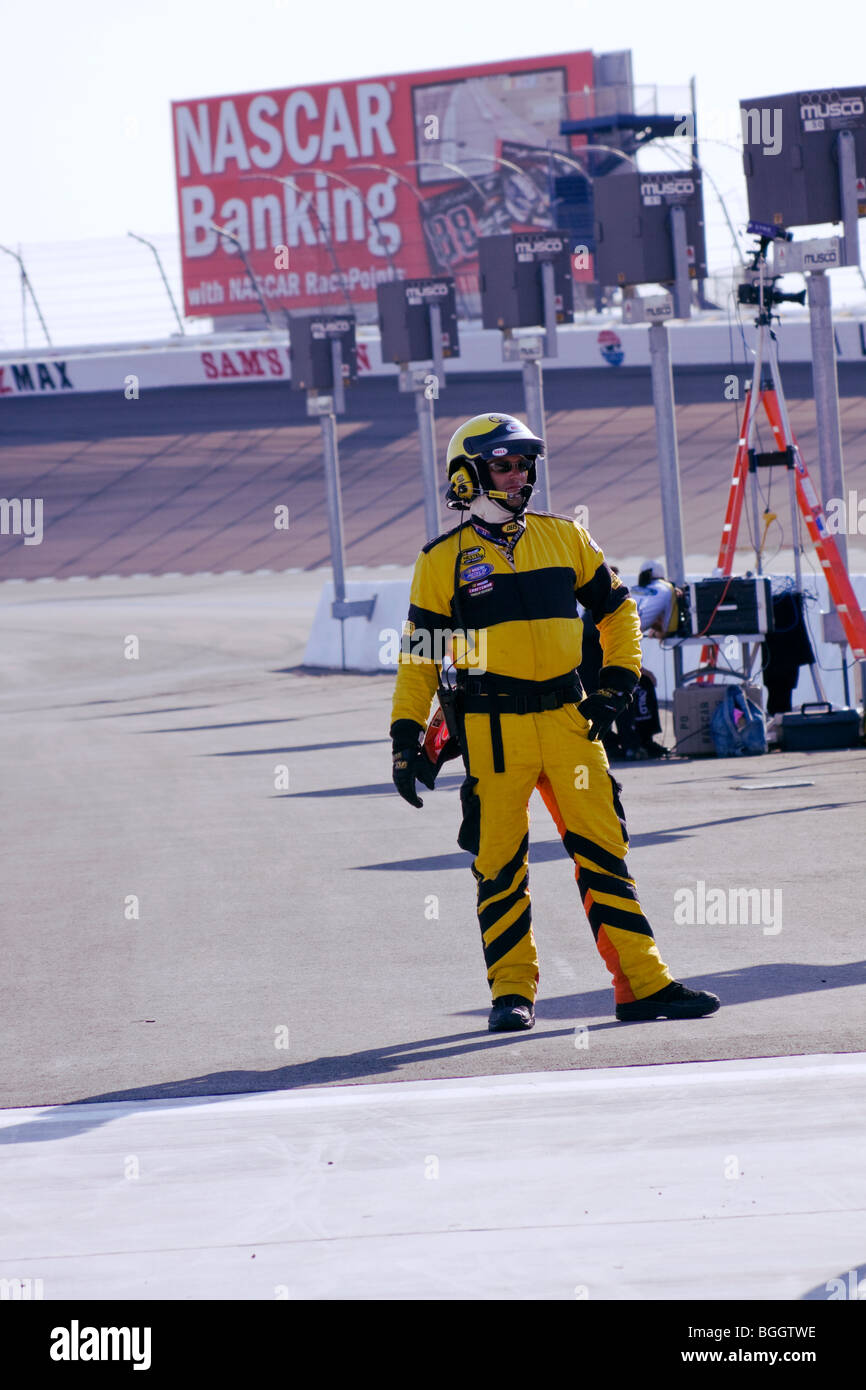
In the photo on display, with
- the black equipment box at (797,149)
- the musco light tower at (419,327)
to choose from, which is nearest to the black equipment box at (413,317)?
the musco light tower at (419,327)

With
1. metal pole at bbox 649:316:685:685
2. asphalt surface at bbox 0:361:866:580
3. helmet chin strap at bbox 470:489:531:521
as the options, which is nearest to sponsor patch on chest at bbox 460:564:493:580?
helmet chin strap at bbox 470:489:531:521

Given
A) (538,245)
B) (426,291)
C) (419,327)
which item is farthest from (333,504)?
(538,245)

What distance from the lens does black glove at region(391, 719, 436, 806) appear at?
6254 millimetres

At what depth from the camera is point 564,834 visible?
20.6 feet

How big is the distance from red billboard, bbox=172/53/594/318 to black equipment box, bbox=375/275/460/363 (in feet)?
131

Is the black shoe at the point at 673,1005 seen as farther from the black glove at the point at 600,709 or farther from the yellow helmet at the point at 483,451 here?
the yellow helmet at the point at 483,451

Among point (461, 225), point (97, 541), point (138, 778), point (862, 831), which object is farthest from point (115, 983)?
point (461, 225)

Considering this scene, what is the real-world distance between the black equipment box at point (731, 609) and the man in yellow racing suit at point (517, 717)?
8403 millimetres

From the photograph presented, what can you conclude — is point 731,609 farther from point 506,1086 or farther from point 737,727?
point 506,1086

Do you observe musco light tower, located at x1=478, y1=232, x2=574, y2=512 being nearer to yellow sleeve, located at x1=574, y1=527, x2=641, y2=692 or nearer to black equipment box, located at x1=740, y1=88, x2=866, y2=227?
black equipment box, located at x1=740, y1=88, x2=866, y2=227

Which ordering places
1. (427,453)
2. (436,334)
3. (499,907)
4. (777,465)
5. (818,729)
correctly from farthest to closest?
(427,453) → (436,334) → (818,729) → (777,465) → (499,907)

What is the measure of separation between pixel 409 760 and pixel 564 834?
1.85ft

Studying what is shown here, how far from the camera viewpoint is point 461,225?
66.8m
